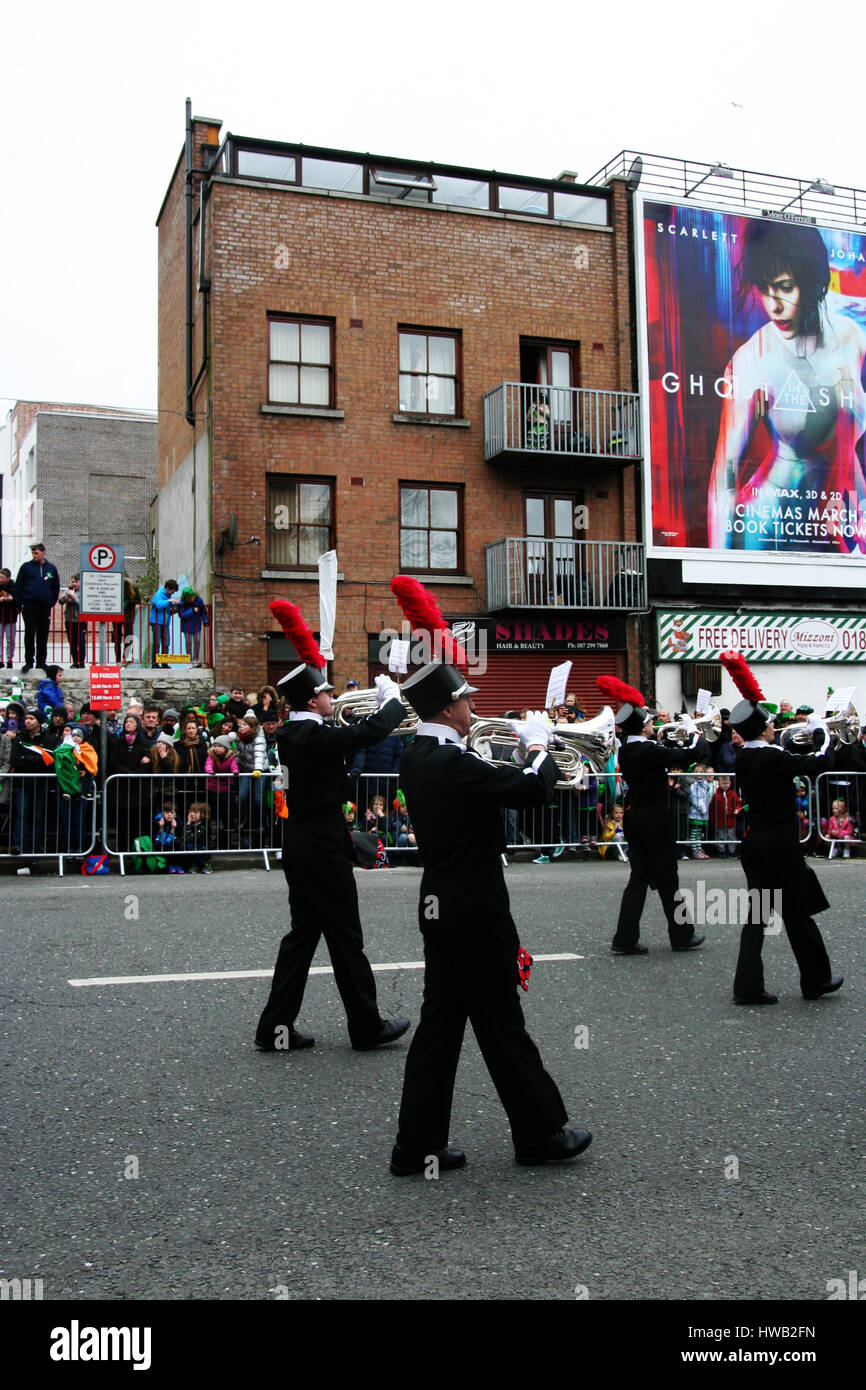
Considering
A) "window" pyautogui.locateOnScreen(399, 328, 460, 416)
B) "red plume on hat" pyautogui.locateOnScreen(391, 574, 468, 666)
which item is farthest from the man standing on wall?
"red plume on hat" pyautogui.locateOnScreen(391, 574, 468, 666)

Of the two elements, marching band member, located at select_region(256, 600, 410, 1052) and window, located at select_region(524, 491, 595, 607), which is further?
window, located at select_region(524, 491, 595, 607)

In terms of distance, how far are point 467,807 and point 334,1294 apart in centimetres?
179

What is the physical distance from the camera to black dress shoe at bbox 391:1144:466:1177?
14.3 ft

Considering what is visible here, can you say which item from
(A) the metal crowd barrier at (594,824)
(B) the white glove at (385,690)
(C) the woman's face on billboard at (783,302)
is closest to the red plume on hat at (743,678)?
(B) the white glove at (385,690)

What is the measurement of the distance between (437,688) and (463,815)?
1.63 ft

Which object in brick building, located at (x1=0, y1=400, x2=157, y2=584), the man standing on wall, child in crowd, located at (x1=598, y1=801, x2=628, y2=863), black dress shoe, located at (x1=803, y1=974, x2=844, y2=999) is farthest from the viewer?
brick building, located at (x1=0, y1=400, x2=157, y2=584)

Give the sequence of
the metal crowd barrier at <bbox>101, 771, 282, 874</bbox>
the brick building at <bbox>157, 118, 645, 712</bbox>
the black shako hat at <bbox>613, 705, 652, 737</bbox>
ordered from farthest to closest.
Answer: the brick building at <bbox>157, 118, 645, 712</bbox> → the metal crowd barrier at <bbox>101, 771, 282, 874</bbox> → the black shako hat at <bbox>613, 705, 652, 737</bbox>

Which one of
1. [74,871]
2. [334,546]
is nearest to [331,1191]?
[74,871]

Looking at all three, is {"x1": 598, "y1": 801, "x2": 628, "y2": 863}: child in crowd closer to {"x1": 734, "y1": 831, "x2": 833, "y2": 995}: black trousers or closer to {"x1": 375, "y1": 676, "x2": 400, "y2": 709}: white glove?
{"x1": 734, "y1": 831, "x2": 833, "y2": 995}: black trousers

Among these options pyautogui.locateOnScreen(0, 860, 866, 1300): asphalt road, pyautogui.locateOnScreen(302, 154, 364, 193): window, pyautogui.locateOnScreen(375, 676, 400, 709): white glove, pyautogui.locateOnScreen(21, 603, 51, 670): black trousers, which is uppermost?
pyautogui.locateOnScreen(302, 154, 364, 193): window

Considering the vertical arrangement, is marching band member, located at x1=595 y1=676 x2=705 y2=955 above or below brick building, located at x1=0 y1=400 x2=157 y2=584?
below

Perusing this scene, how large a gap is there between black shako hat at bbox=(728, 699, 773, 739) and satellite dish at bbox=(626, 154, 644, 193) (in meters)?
19.3

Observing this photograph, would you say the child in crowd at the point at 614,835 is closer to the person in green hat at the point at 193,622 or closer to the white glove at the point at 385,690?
the person in green hat at the point at 193,622

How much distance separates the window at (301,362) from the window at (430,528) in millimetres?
2363
